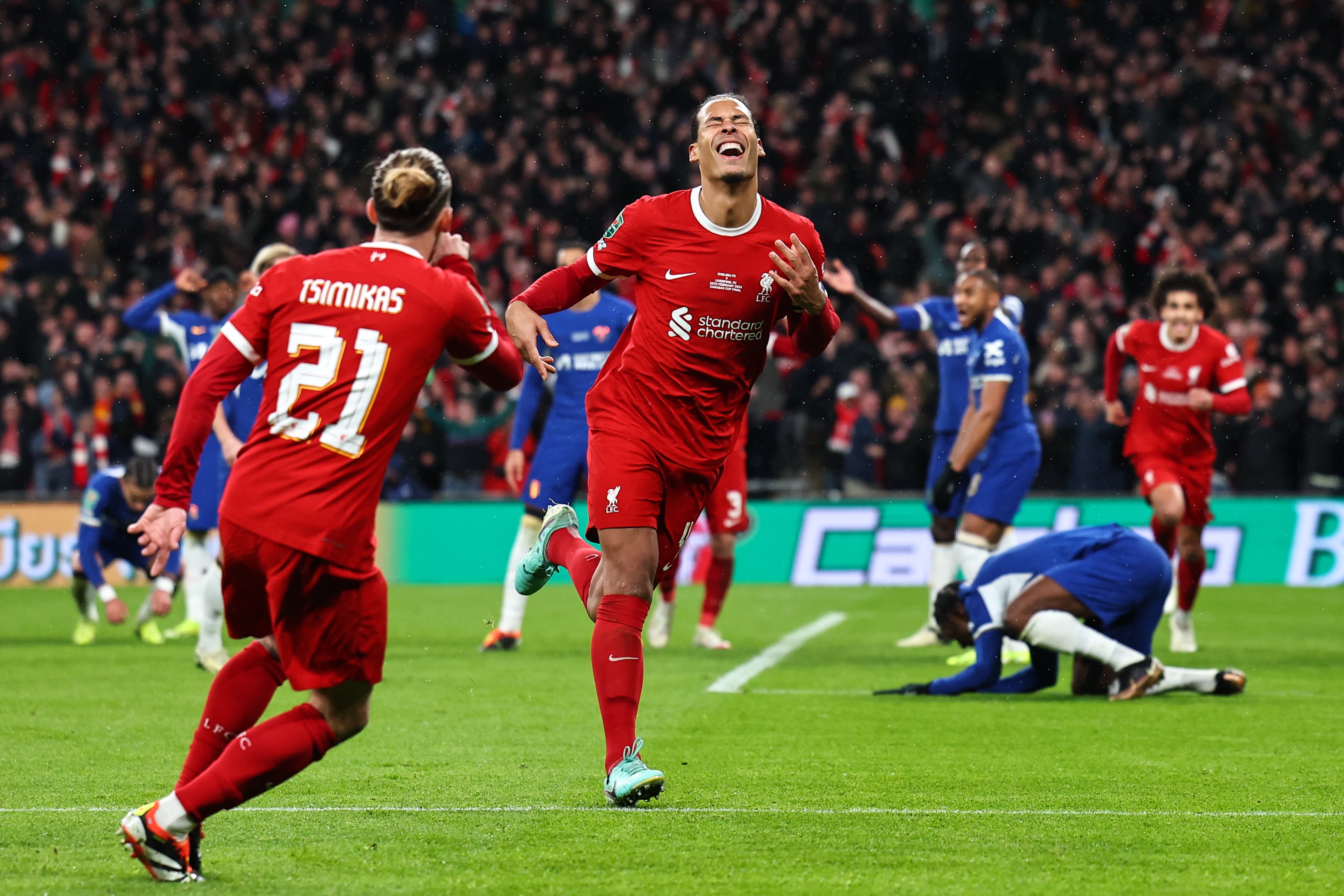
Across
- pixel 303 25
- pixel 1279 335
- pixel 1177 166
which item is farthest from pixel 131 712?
pixel 303 25

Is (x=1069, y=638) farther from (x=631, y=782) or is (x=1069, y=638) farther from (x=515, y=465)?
(x=515, y=465)

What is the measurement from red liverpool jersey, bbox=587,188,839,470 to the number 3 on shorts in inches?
58.6

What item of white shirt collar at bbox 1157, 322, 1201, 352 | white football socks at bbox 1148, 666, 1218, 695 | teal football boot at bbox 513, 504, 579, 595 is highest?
white shirt collar at bbox 1157, 322, 1201, 352

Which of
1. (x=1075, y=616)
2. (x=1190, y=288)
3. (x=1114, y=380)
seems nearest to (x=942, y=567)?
(x=1114, y=380)

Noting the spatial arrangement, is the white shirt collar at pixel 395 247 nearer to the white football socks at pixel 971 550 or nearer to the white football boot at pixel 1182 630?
the white football socks at pixel 971 550

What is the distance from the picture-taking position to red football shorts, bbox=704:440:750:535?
36.0 ft

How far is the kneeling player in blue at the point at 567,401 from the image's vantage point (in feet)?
34.4

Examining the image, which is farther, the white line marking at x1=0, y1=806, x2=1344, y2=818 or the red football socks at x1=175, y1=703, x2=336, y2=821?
the white line marking at x1=0, y1=806, x2=1344, y2=818

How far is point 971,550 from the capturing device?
10188 mm

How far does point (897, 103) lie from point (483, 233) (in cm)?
590

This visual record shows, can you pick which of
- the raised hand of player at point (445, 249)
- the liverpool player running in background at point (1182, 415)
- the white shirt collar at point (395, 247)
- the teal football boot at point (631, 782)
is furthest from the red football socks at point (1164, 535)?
the white shirt collar at point (395, 247)

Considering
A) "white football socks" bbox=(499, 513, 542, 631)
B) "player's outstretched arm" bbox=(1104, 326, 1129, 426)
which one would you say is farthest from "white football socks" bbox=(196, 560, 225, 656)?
"player's outstretched arm" bbox=(1104, 326, 1129, 426)

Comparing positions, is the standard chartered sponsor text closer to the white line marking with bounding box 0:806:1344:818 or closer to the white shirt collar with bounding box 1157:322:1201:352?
the white line marking with bounding box 0:806:1344:818

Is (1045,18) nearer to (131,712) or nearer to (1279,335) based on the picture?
(1279,335)
